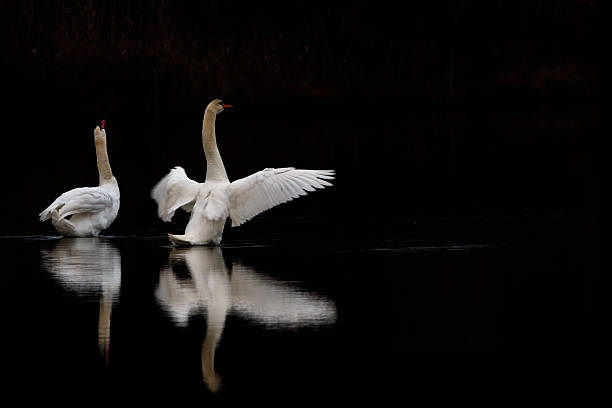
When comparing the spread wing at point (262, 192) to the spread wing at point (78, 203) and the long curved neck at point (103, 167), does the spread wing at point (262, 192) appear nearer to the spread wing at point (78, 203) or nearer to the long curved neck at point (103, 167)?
the spread wing at point (78, 203)

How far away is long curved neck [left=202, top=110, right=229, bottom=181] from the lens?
36.9 feet

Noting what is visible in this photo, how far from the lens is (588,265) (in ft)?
28.7

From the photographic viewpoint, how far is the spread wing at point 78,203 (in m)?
11.7

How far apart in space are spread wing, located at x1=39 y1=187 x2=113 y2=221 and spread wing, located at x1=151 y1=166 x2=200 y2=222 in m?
0.75

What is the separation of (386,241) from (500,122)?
675 inches

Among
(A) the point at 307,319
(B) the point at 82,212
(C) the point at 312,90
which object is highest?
(C) the point at 312,90

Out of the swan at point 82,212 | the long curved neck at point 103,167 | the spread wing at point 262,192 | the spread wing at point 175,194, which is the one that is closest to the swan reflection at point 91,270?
the swan at point 82,212

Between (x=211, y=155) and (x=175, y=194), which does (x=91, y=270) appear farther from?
(x=211, y=155)

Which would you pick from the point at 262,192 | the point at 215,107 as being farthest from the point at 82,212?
the point at 262,192

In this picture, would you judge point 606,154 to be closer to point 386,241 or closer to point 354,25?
point 386,241

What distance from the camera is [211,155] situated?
11469mm

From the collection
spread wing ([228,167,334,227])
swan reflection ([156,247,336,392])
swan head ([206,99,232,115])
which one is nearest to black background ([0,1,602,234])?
swan head ([206,99,232,115])

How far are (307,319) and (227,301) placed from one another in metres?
0.82

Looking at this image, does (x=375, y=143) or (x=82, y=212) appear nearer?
(x=82, y=212)
